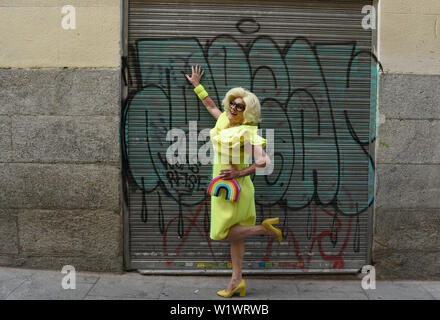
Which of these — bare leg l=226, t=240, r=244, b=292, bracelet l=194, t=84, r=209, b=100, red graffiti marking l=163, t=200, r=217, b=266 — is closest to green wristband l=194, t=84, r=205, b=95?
bracelet l=194, t=84, r=209, b=100

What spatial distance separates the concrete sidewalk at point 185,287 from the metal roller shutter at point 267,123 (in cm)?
15

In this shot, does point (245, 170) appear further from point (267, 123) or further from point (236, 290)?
point (236, 290)

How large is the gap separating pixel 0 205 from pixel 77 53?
1.83m

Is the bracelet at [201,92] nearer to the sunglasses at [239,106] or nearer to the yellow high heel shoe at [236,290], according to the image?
the sunglasses at [239,106]

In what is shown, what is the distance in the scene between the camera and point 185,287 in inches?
161

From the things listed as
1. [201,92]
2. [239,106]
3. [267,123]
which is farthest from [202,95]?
[267,123]

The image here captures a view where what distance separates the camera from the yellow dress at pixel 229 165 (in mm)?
3533

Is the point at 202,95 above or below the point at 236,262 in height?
above

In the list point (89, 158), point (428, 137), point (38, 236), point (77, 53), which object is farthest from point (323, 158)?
point (38, 236)

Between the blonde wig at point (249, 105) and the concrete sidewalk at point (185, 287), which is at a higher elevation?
the blonde wig at point (249, 105)

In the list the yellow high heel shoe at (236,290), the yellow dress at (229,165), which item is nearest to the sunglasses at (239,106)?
the yellow dress at (229,165)

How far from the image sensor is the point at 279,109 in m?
4.29

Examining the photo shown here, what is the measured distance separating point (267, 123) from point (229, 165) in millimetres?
872

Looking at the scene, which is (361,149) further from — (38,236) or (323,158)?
(38,236)
